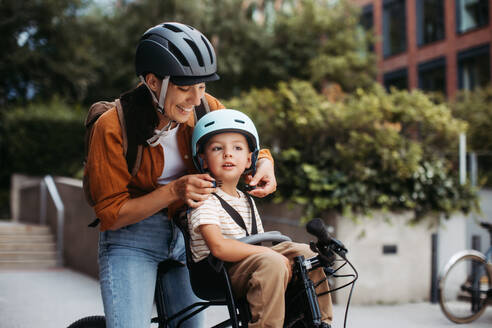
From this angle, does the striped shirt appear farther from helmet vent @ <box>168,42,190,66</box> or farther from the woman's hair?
helmet vent @ <box>168,42,190,66</box>

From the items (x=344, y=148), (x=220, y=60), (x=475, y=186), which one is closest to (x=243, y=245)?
(x=344, y=148)

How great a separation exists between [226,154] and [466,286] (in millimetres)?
5628

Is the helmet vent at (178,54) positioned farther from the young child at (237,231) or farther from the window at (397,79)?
the window at (397,79)

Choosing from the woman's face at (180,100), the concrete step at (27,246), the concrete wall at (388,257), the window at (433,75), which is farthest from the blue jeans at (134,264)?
the window at (433,75)

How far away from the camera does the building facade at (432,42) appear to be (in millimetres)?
22594

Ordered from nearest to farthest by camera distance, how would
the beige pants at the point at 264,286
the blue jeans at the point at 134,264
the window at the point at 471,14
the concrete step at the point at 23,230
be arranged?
1. the beige pants at the point at 264,286
2. the blue jeans at the point at 134,264
3. the concrete step at the point at 23,230
4. the window at the point at 471,14

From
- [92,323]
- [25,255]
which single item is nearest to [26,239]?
[25,255]

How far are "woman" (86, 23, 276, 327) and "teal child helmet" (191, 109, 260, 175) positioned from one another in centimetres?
9

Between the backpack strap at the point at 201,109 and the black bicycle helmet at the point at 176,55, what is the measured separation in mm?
233

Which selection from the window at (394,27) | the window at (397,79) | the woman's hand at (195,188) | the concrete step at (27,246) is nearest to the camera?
the woman's hand at (195,188)

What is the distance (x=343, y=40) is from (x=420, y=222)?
1761cm

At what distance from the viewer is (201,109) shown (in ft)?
9.07

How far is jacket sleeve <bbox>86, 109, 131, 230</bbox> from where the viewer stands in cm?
243

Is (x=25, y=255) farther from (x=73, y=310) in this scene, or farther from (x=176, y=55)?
(x=176, y=55)
